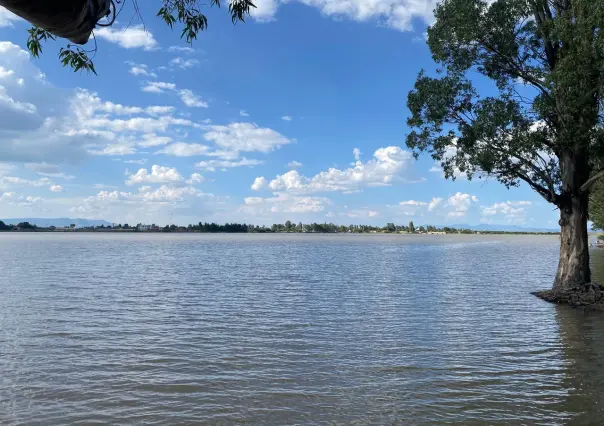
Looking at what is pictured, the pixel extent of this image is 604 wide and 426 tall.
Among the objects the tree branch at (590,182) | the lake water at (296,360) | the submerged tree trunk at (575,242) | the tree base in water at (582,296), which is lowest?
the lake water at (296,360)

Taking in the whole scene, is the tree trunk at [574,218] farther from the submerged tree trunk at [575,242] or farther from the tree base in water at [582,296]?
Result: the tree base in water at [582,296]

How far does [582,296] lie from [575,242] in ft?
9.52

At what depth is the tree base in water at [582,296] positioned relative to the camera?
22.1 meters

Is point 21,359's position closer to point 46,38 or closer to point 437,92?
point 46,38

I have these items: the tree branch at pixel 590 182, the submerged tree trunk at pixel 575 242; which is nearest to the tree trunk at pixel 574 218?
the submerged tree trunk at pixel 575 242

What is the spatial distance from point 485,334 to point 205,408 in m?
11.2

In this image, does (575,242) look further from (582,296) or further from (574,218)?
(582,296)

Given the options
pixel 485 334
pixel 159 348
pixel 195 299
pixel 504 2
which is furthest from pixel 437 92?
pixel 159 348

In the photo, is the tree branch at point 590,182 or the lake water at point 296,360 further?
the tree branch at point 590,182

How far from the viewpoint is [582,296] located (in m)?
23.0

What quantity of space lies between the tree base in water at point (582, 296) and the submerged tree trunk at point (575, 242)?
389 millimetres

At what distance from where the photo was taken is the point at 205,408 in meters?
9.68

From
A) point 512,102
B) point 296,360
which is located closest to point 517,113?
point 512,102

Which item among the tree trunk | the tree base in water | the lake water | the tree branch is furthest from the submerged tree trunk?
the lake water
